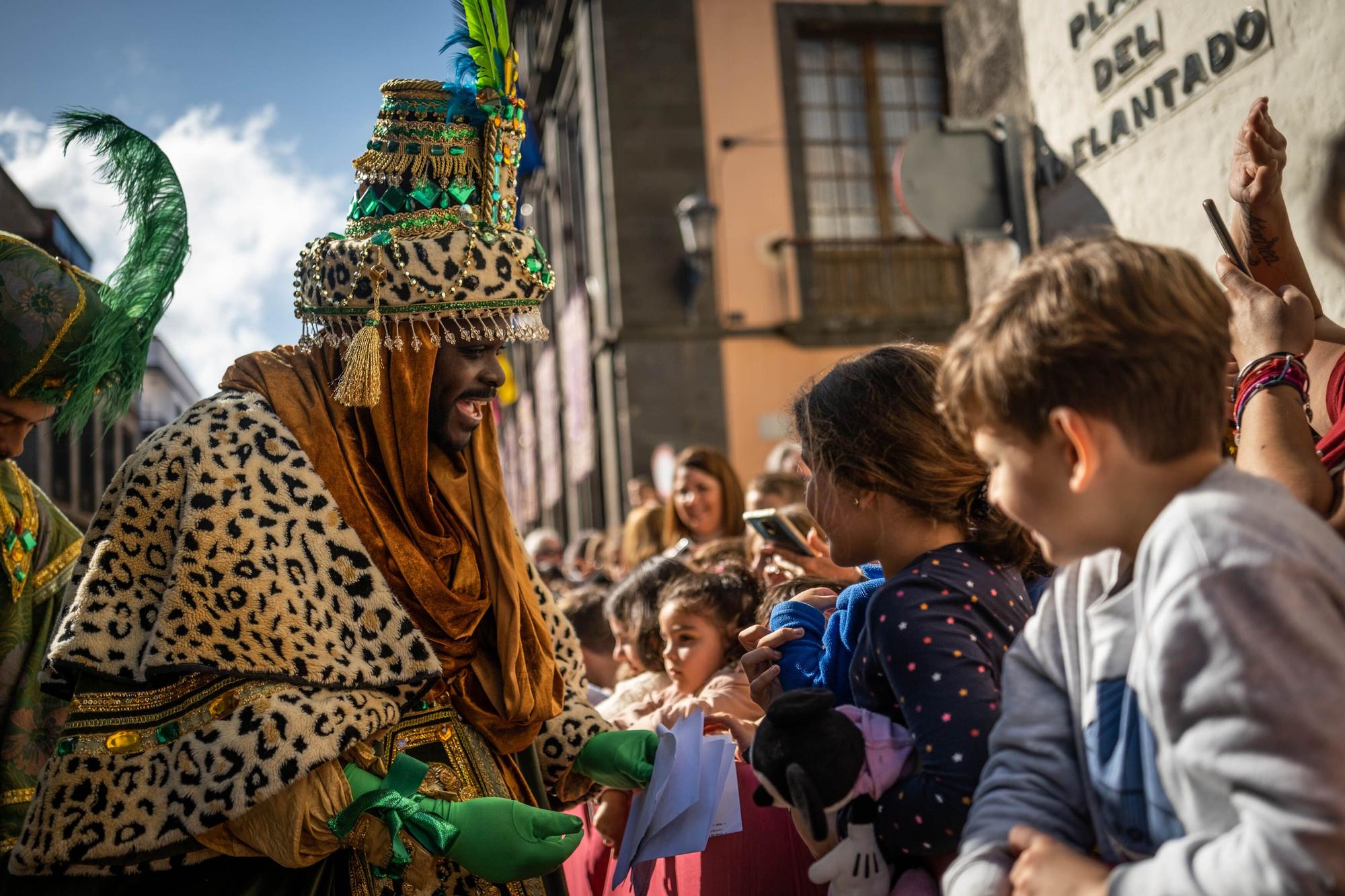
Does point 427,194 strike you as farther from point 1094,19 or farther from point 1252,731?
point 1094,19

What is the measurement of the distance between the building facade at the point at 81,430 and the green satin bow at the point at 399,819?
1367 mm

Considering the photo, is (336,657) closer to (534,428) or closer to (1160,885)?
(1160,885)

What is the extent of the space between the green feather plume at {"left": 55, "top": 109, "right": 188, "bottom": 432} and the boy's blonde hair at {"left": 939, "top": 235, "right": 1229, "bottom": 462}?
219cm

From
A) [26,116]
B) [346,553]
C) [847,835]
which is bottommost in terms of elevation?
[847,835]

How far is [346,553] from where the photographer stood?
2.31 meters

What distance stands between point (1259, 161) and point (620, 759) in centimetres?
190

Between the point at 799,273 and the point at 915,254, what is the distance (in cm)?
154

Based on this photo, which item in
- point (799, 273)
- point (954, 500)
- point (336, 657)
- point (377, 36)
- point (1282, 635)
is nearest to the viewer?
point (1282, 635)

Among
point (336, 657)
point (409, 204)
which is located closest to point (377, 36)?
point (409, 204)

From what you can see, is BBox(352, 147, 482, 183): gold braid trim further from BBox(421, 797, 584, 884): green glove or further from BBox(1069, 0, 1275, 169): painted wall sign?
BBox(1069, 0, 1275, 169): painted wall sign

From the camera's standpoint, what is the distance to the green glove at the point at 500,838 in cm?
212

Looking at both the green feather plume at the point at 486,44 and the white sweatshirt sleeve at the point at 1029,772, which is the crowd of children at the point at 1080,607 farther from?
the green feather plume at the point at 486,44

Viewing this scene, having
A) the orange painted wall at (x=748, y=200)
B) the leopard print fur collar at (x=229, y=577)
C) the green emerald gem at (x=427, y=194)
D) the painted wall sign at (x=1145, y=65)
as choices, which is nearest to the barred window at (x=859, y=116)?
the orange painted wall at (x=748, y=200)

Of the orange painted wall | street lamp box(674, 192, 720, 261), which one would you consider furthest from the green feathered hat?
the orange painted wall
